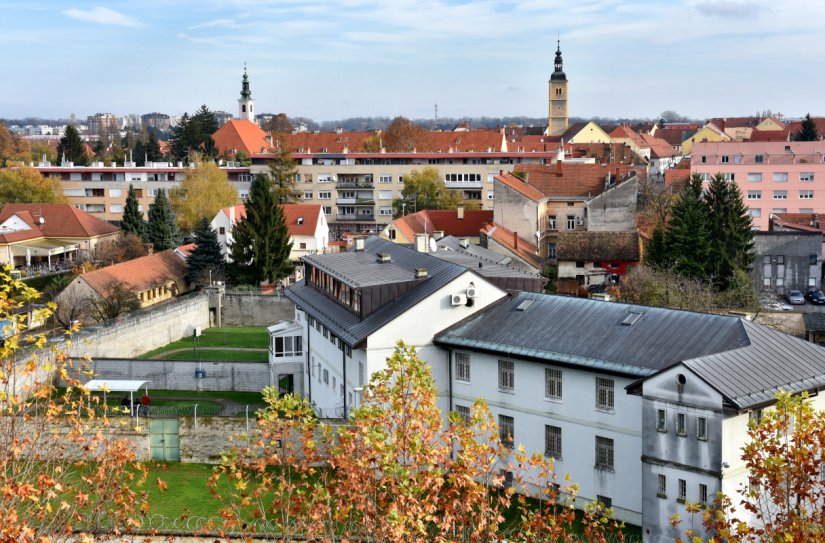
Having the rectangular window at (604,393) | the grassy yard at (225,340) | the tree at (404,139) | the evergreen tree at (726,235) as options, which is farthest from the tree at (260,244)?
the tree at (404,139)

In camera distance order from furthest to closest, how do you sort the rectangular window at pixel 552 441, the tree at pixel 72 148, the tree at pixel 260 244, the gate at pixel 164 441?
the tree at pixel 72 148, the tree at pixel 260 244, the gate at pixel 164 441, the rectangular window at pixel 552 441

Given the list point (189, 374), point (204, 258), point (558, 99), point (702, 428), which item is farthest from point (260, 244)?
point (558, 99)

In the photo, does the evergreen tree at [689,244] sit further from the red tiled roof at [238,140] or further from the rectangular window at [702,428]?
the red tiled roof at [238,140]

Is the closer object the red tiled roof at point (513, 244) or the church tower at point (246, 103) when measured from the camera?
the red tiled roof at point (513, 244)

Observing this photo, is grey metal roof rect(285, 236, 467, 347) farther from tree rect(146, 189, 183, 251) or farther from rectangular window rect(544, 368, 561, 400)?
tree rect(146, 189, 183, 251)

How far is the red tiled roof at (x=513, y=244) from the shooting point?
63625 mm

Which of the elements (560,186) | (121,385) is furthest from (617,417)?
(560,186)

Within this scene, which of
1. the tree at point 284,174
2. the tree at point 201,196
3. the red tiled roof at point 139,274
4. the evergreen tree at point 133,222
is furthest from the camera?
the tree at point 284,174

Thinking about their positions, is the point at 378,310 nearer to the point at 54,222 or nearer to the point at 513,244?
the point at 513,244

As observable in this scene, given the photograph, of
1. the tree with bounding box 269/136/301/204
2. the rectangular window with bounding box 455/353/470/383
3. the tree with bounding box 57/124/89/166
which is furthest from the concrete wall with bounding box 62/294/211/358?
the tree with bounding box 57/124/89/166

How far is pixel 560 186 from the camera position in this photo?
7606 centimetres

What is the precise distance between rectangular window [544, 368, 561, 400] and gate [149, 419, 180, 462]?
12678mm

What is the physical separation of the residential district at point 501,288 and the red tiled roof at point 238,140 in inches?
14.8

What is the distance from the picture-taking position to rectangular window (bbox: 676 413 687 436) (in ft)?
88.2
